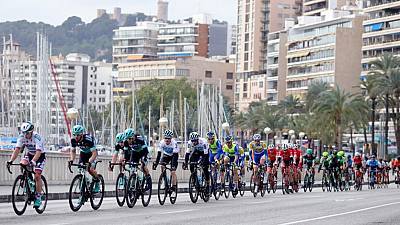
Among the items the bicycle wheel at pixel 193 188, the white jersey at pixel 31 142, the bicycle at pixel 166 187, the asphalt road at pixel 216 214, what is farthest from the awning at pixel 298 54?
the white jersey at pixel 31 142

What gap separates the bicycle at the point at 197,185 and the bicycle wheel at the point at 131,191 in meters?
3.53

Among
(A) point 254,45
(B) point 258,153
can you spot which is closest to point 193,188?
(B) point 258,153

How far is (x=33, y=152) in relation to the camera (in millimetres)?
23906

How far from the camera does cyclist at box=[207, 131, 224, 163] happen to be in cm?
3453

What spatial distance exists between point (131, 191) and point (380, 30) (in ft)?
396

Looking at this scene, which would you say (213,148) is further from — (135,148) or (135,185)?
(135,185)

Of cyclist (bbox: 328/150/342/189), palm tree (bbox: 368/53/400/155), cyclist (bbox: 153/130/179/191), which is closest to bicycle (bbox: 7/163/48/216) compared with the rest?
cyclist (bbox: 153/130/179/191)

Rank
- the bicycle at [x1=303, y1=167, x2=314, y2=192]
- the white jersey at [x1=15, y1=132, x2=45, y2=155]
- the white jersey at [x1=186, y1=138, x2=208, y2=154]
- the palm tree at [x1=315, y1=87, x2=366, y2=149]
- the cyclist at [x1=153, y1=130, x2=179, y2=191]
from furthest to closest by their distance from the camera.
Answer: the palm tree at [x1=315, y1=87, x2=366, y2=149]
the bicycle at [x1=303, y1=167, x2=314, y2=192]
the white jersey at [x1=186, y1=138, x2=208, y2=154]
the cyclist at [x1=153, y1=130, x2=179, y2=191]
the white jersey at [x1=15, y1=132, x2=45, y2=155]

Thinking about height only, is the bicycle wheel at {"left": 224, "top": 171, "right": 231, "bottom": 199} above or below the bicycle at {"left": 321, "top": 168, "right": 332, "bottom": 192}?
above

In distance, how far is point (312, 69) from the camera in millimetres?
162500

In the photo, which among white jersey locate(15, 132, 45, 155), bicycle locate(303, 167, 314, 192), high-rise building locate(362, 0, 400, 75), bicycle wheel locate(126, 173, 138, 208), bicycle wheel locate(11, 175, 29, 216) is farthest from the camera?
high-rise building locate(362, 0, 400, 75)

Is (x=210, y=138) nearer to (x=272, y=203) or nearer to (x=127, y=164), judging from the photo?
(x=272, y=203)

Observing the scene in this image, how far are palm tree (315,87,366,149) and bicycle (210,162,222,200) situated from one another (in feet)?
224

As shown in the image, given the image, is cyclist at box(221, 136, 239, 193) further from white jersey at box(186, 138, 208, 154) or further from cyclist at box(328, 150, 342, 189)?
cyclist at box(328, 150, 342, 189)
